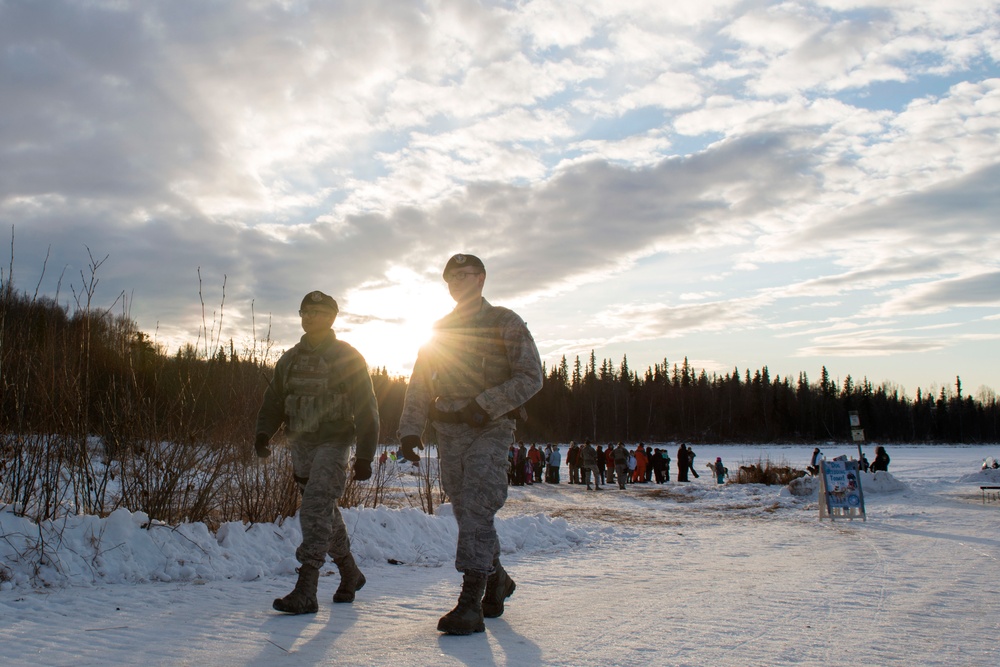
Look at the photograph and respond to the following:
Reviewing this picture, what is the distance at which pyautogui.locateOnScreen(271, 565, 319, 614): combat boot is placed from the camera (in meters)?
4.18

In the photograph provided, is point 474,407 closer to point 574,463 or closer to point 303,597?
point 303,597

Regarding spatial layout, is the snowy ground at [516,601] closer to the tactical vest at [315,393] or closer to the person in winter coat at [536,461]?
the tactical vest at [315,393]

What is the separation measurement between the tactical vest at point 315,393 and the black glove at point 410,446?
26.6 inches

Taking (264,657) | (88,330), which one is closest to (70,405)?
(88,330)

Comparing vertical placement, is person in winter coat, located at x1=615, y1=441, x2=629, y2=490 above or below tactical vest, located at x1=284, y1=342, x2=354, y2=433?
below

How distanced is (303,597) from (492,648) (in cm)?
138

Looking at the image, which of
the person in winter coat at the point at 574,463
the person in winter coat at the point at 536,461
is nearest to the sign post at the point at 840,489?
the person in winter coat at the point at 574,463

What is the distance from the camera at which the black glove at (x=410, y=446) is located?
4086mm

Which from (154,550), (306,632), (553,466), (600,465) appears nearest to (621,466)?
(600,465)

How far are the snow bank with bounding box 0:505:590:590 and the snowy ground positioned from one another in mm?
14

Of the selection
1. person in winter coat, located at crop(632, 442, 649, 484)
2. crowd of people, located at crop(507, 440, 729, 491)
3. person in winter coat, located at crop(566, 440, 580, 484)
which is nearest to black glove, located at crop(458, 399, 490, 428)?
crowd of people, located at crop(507, 440, 729, 491)

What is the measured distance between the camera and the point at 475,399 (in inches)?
162

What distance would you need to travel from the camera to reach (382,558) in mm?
6676

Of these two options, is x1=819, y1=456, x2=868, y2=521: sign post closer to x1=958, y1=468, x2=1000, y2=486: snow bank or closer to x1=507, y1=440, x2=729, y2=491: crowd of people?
x1=507, y1=440, x2=729, y2=491: crowd of people
